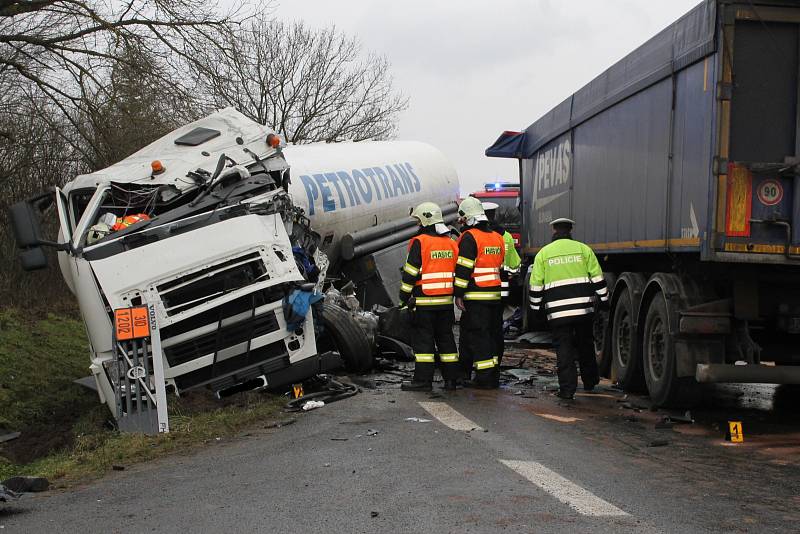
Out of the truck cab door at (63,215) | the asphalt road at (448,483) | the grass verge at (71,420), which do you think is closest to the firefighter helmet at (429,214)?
the grass verge at (71,420)

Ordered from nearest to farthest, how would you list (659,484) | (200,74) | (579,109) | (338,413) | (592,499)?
(592,499)
(659,484)
(338,413)
(579,109)
(200,74)

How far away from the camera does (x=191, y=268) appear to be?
25.8 ft

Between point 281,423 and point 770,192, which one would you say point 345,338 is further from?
point 770,192

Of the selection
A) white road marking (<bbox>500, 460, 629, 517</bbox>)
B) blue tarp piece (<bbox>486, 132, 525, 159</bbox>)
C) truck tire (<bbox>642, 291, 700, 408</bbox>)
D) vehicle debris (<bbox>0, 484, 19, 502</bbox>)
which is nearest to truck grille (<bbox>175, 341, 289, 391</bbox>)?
vehicle debris (<bbox>0, 484, 19, 502</bbox>)

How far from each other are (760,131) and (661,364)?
228 cm

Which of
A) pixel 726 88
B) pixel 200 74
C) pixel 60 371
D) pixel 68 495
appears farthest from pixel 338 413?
pixel 200 74

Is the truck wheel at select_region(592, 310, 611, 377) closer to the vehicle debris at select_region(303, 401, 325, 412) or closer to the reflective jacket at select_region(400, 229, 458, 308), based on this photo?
the reflective jacket at select_region(400, 229, 458, 308)

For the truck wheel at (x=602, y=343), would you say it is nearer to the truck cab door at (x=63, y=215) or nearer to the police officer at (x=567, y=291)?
the police officer at (x=567, y=291)

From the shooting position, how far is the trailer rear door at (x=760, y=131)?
23.0 feet

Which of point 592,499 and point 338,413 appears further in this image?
point 338,413

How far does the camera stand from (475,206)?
9711mm

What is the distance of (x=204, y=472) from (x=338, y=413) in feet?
6.83

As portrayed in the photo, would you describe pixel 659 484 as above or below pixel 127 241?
below

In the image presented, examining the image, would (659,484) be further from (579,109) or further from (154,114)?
(154,114)
